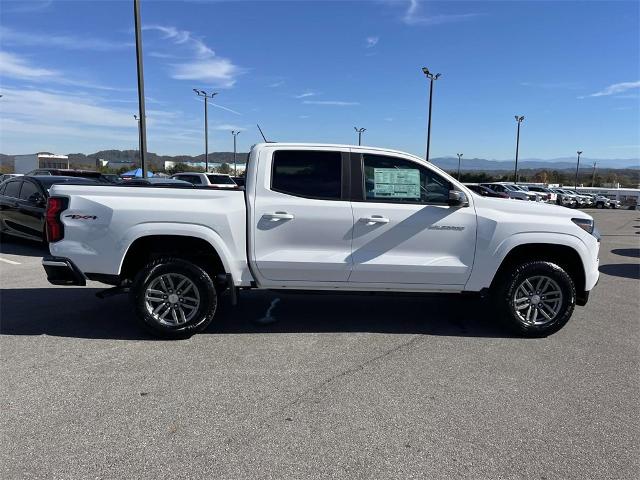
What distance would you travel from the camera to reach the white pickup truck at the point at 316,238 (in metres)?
4.89

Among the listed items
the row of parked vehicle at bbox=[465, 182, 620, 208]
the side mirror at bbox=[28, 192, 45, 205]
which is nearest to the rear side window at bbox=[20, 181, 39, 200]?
the side mirror at bbox=[28, 192, 45, 205]

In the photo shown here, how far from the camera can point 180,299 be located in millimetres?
5004

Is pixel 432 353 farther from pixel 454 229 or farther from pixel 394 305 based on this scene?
pixel 394 305

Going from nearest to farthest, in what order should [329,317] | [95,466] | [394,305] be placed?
[95,466]
[329,317]
[394,305]

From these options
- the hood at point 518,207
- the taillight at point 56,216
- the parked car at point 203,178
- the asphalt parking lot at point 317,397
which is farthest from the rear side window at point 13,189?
the hood at point 518,207

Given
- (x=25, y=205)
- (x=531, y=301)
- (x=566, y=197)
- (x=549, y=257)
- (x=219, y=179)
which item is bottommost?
(x=531, y=301)

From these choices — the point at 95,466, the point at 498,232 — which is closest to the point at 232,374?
the point at 95,466

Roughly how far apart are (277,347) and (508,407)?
2.14 m

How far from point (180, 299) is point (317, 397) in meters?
1.94

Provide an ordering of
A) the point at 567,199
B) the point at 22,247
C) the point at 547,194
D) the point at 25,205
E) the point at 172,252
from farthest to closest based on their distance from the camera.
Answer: the point at 567,199 → the point at 547,194 → the point at 22,247 → the point at 25,205 → the point at 172,252

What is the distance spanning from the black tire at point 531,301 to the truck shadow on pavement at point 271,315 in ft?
0.77

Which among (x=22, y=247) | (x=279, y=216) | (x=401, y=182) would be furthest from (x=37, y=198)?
(x=401, y=182)

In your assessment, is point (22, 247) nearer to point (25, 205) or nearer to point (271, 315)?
point (25, 205)

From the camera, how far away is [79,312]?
235 inches
